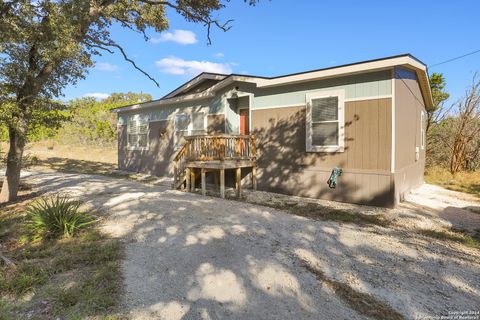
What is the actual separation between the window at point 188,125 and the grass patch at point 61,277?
6.44 metres

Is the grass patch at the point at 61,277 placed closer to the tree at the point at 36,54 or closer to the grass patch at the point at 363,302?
the grass patch at the point at 363,302

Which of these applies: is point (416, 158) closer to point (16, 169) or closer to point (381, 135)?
point (381, 135)

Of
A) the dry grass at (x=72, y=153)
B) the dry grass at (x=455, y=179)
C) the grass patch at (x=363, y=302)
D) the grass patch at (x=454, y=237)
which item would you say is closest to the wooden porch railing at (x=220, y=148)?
the grass patch at (x=454, y=237)

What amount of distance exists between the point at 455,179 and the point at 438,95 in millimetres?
4995

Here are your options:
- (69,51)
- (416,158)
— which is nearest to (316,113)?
(416,158)

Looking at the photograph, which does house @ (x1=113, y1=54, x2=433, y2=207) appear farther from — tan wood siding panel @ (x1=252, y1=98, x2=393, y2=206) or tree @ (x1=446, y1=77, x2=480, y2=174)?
tree @ (x1=446, y1=77, x2=480, y2=174)

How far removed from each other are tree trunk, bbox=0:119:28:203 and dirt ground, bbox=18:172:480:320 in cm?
255

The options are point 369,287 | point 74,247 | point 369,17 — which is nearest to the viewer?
point 369,287

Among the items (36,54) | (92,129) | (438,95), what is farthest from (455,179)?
(92,129)

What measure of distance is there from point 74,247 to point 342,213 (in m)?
5.08

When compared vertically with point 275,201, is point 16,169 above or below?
above

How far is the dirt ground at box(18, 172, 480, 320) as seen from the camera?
106 inches

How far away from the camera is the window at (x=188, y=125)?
10.6 m

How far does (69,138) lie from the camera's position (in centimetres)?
2422
